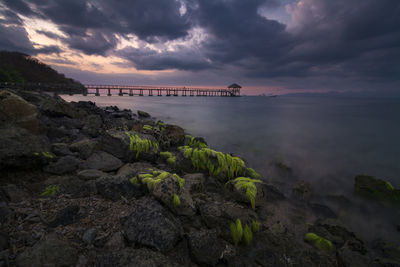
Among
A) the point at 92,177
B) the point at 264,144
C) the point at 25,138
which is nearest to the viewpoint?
the point at 92,177

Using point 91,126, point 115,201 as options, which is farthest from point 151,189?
point 91,126

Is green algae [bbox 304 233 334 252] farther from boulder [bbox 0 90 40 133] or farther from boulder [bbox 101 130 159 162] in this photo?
boulder [bbox 0 90 40 133]

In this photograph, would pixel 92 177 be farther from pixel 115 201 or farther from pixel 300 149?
pixel 300 149

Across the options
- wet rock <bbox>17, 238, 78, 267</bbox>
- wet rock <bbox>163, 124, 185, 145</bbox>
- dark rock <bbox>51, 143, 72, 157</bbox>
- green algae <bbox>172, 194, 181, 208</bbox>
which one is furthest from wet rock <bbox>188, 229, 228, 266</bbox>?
wet rock <bbox>163, 124, 185, 145</bbox>

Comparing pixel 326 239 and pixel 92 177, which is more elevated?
pixel 92 177

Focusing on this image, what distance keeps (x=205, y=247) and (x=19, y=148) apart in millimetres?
4777

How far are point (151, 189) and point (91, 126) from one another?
28.6 feet

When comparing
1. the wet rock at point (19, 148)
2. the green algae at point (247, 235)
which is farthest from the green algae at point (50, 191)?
the green algae at point (247, 235)

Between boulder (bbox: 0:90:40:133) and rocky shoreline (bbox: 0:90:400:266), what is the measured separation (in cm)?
204

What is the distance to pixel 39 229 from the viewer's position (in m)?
2.58

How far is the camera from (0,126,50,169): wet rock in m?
4.01

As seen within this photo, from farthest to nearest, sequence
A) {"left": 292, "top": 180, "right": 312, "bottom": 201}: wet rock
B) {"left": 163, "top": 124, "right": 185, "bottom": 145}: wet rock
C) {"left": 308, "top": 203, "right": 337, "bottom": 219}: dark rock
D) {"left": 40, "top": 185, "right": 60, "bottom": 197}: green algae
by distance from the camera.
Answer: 1. {"left": 163, "top": 124, "right": 185, "bottom": 145}: wet rock
2. {"left": 292, "top": 180, "right": 312, "bottom": 201}: wet rock
3. {"left": 308, "top": 203, "right": 337, "bottom": 219}: dark rock
4. {"left": 40, "top": 185, "right": 60, "bottom": 197}: green algae

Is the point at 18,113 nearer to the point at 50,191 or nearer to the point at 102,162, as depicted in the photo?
the point at 102,162

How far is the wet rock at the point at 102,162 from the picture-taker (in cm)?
520
